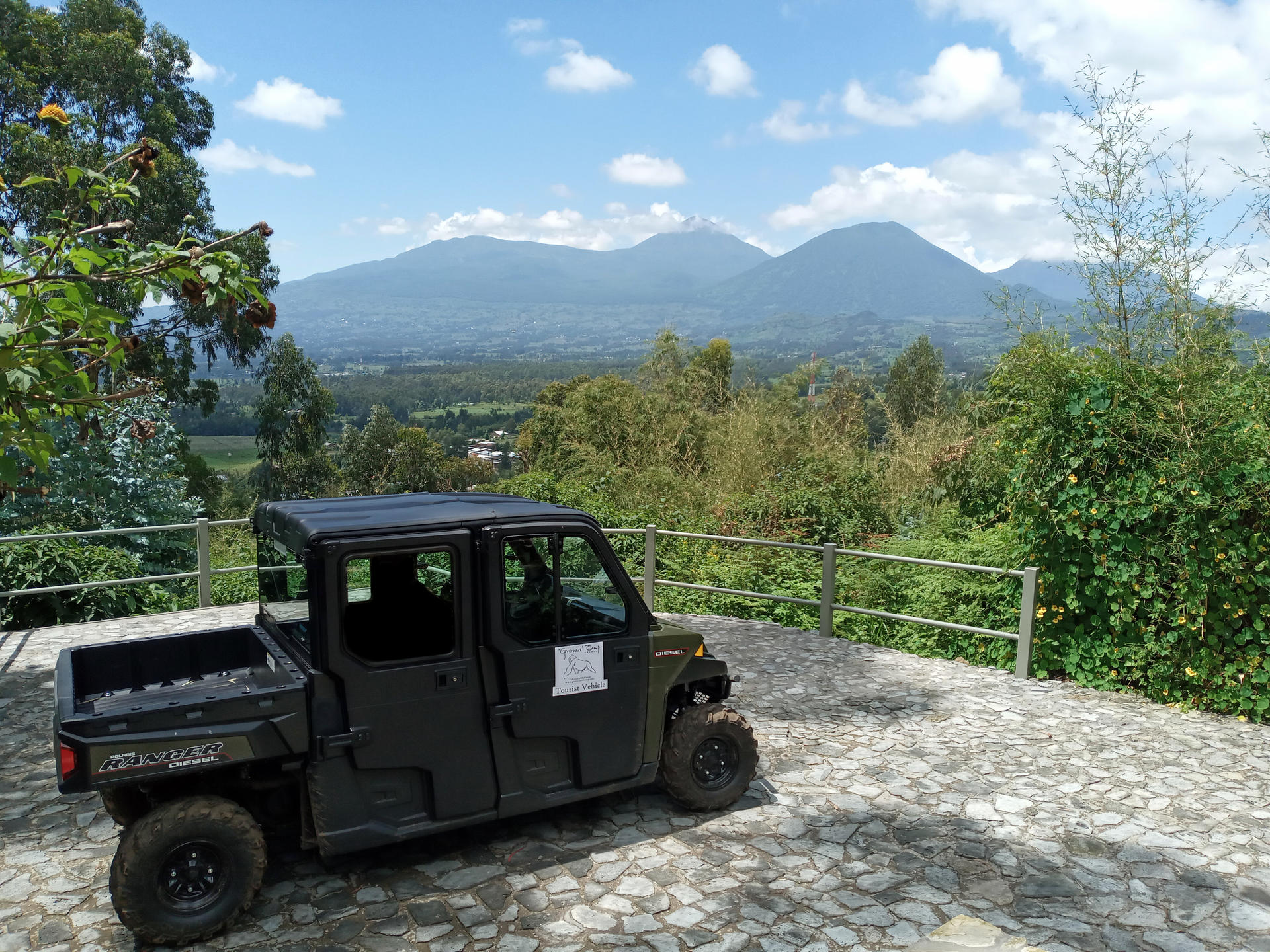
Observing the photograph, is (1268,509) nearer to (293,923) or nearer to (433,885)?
(433,885)

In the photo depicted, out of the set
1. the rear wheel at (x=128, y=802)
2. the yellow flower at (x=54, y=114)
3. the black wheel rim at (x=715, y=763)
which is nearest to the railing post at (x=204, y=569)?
the rear wheel at (x=128, y=802)

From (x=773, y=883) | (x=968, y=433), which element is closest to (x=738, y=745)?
(x=773, y=883)

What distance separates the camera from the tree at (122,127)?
2356cm

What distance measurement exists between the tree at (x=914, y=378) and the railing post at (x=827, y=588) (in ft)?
70.3

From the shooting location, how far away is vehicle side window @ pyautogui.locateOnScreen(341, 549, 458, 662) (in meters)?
4.55

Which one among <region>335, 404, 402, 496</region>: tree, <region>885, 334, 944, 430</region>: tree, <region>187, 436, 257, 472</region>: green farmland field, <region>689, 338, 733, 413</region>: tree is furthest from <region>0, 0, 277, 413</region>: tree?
<region>187, 436, 257, 472</region>: green farmland field

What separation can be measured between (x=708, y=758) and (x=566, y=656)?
4.16ft

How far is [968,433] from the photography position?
16.8m

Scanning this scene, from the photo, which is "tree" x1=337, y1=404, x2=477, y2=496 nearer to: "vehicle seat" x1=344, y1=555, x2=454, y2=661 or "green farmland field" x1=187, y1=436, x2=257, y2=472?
"green farmland field" x1=187, y1=436, x2=257, y2=472

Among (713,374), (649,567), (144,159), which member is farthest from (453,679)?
(713,374)

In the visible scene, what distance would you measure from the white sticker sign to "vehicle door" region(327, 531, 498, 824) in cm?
43

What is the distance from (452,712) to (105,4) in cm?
2980

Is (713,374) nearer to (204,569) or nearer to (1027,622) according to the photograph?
(204,569)

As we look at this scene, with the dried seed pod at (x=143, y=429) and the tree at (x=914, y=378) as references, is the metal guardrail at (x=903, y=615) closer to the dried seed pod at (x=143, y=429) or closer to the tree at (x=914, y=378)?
the dried seed pod at (x=143, y=429)
